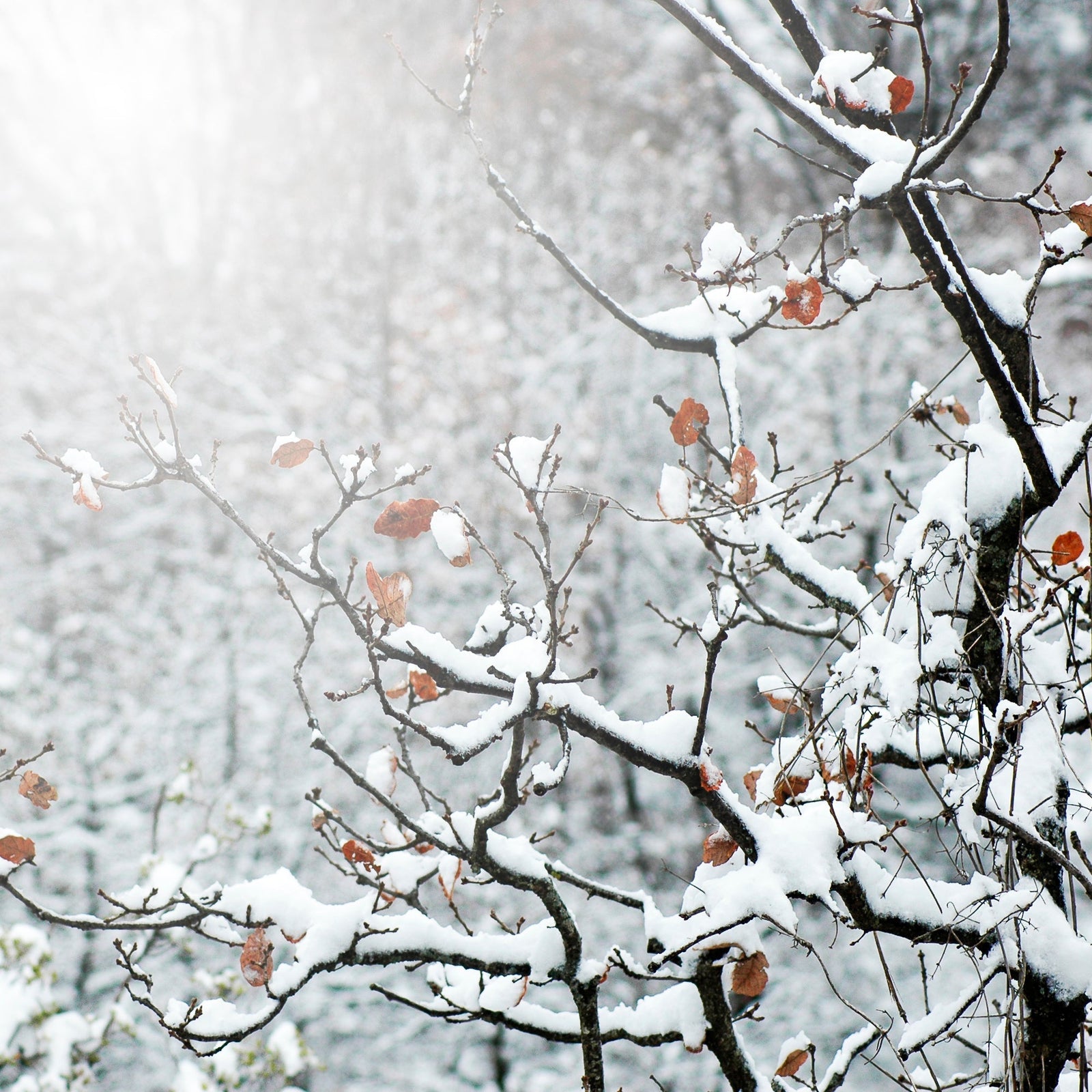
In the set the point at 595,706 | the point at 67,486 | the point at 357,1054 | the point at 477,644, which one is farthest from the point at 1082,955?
the point at 67,486

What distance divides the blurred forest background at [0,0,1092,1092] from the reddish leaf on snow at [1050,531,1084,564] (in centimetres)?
543

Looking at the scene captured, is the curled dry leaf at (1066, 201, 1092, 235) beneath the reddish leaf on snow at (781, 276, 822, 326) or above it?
beneath

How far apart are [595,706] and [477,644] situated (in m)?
0.33

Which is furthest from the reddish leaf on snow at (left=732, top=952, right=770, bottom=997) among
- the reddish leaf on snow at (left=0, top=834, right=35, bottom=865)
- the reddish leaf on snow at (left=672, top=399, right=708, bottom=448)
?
the reddish leaf on snow at (left=0, top=834, right=35, bottom=865)

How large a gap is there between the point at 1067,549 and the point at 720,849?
44.4 inches

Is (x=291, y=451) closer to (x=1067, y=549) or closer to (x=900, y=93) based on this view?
(x=900, y=93)

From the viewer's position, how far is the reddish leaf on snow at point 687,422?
1.97 meters

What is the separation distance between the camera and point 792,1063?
2258 mm

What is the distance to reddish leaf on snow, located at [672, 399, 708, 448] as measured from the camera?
197 cm

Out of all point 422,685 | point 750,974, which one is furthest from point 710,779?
point 422,685

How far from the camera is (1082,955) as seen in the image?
1.67 meters

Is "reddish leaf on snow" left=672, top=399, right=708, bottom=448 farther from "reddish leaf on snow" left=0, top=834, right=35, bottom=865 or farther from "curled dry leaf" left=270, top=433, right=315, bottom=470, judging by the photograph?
"reddish leaf on snow" left=0, top=834, right=35, bottom=865

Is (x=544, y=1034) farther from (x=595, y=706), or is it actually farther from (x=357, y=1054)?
(x=357, y=1054)

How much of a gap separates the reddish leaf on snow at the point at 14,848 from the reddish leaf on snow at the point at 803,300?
92.0 inches
